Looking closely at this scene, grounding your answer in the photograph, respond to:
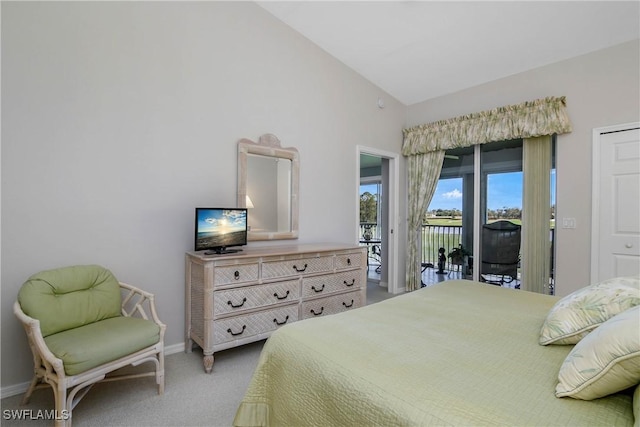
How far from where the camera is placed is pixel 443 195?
15.3ft

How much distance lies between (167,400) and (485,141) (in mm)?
4140

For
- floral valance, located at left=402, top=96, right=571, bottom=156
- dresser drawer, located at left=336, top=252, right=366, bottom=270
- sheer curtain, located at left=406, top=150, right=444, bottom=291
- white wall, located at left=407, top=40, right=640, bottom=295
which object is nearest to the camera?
white wall, located at left=407, top=40, right=640, bottom=295

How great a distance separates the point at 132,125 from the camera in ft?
8.39

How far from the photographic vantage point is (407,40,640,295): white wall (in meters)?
3.09

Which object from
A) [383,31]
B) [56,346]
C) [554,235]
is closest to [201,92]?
[383,31]

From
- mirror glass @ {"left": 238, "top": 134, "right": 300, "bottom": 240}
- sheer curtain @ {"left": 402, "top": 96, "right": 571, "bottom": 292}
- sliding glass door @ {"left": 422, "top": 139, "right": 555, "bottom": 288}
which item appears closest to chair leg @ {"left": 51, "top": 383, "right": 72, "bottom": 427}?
mirror glass @ {"left": 238, "top": 134, "right": 300, "bottom": 240}

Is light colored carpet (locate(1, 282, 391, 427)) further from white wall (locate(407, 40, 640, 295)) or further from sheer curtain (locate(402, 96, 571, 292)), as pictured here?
white wall (locate(407, 40, 640, 295))

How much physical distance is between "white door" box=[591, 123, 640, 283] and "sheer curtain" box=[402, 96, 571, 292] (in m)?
0.43

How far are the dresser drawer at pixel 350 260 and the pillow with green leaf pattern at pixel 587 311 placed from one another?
78.4 inches

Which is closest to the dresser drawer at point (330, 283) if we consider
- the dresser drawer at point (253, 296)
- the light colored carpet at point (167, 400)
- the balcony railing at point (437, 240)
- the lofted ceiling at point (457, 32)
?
the dresser drawer at point (253, 296)

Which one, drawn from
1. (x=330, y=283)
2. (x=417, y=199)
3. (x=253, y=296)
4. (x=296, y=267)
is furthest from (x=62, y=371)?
(x=417, y=199)

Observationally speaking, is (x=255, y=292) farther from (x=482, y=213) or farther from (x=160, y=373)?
(x=482, y=213)

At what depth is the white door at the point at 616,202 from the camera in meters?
3.06

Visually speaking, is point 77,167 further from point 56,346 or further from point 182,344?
point 182,344
